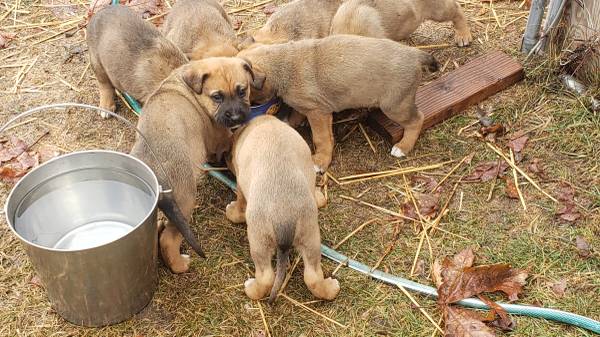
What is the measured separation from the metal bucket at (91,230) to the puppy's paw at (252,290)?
0.62 metres

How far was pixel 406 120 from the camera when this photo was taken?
5465 mm

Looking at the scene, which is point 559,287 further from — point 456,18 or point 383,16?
point 456,18

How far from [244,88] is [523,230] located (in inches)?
91.2

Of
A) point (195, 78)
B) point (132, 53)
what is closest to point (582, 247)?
point (195, 78)

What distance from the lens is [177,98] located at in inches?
194

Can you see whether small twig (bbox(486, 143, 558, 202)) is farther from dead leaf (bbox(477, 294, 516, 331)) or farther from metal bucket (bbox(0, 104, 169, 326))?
metal bucket (bbox(0, 104, 169, 326))

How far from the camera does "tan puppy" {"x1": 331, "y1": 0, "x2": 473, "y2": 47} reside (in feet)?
19.4

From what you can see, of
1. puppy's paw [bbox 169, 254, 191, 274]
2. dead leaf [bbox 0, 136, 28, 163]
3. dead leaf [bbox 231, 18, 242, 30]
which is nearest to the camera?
puppy's paw [bbox 169, 254, 191, 274]

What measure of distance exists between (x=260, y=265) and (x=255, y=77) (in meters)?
1.63

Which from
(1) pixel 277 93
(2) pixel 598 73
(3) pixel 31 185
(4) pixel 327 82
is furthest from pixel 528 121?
(3) pixel 31 185

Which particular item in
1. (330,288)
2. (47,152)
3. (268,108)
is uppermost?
(268,108)

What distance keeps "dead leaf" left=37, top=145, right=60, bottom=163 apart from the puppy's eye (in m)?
1.67

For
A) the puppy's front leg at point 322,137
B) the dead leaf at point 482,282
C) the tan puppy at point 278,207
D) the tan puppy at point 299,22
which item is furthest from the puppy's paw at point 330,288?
the tan puppy at point 299,22

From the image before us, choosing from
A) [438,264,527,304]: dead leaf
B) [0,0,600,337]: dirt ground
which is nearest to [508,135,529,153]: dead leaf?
[0,0,600,337]: dirt ground
